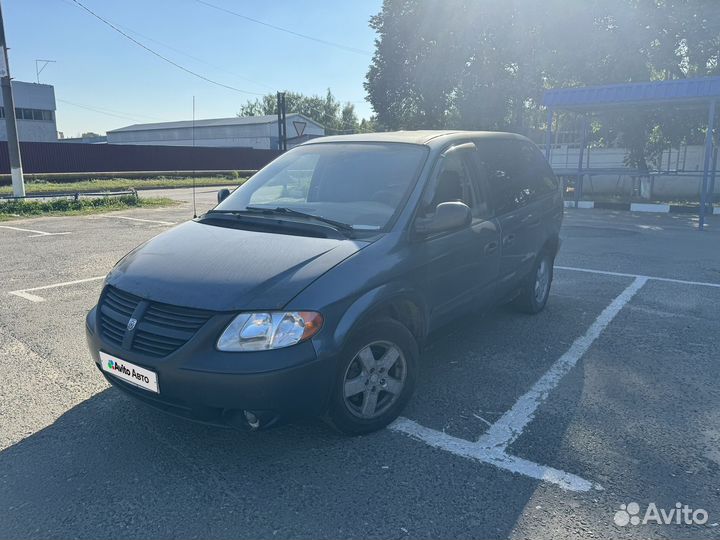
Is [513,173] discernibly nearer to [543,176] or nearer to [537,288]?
[543,176]

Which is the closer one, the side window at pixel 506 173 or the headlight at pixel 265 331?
the headlight at pixel 265 331

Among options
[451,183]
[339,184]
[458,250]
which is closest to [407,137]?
[451,183]

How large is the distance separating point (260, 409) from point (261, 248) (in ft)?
3.07

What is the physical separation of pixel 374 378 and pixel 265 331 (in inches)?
31.0

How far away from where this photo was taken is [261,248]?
3119mm

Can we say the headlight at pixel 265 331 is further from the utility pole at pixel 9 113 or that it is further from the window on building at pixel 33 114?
the window on building at pixel 33 114

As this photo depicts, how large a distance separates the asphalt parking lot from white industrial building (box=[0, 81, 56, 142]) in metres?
48.0

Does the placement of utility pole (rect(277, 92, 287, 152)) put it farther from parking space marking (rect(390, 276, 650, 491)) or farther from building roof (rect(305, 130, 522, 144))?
parking space marking (rect(390, 276, 650, 491))

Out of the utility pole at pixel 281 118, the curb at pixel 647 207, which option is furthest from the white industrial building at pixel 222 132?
the curb at pixel 647 207

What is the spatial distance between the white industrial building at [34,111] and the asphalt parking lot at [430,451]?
4800cm

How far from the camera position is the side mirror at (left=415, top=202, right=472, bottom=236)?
3.35 m

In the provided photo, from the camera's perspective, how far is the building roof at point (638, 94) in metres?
12.1

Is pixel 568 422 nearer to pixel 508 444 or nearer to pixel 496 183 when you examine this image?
pixel 508 444

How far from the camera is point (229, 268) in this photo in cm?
291
